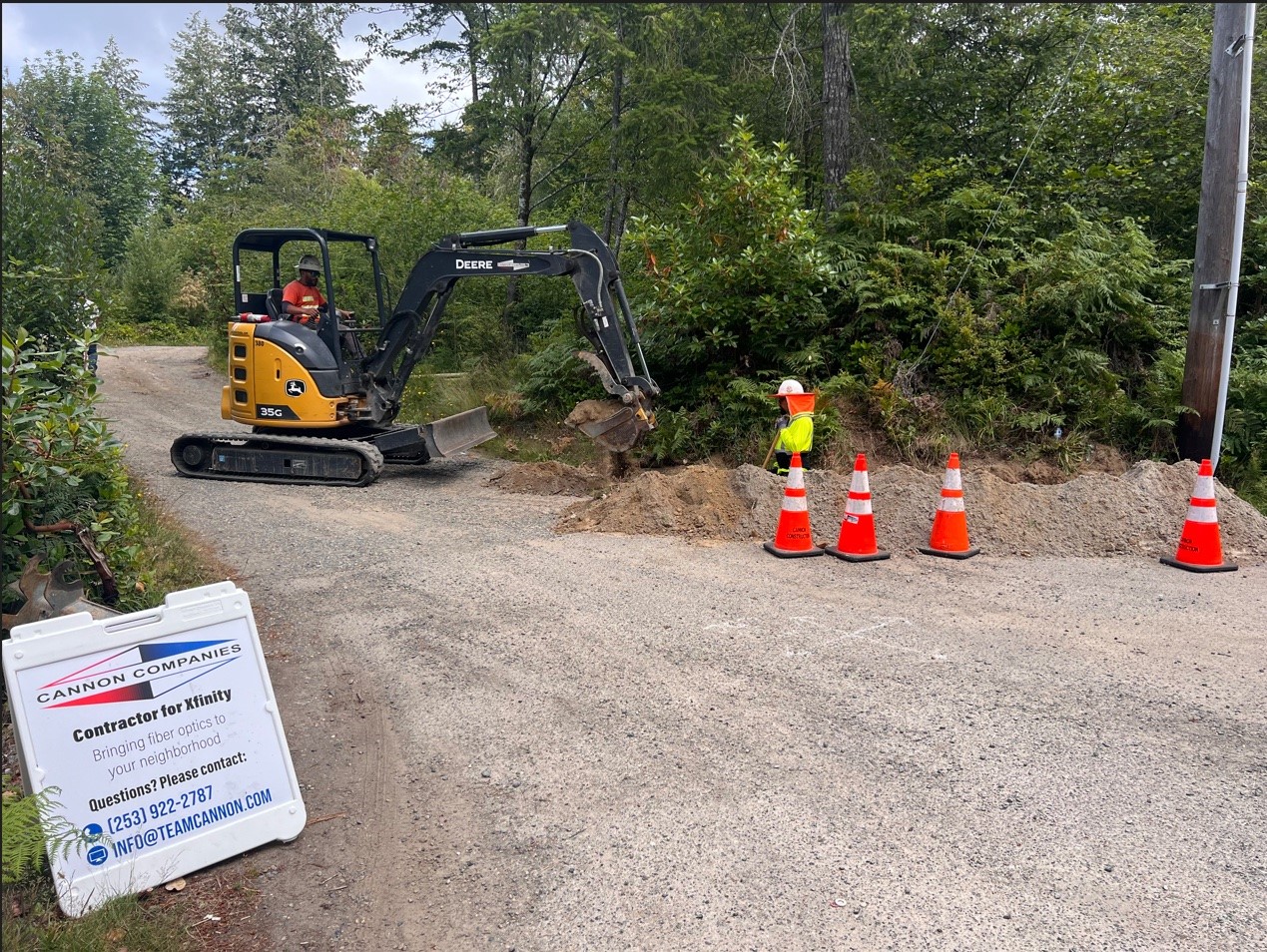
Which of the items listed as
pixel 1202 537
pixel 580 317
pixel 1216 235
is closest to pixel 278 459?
pixel 580 317

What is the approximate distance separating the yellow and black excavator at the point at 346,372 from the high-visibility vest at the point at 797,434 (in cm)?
196

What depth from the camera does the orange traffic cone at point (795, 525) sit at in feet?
26.1

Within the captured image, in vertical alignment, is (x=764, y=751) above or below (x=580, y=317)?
below

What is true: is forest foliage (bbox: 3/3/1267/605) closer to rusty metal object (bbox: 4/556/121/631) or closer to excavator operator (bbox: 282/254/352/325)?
excavator operator (bbox: 282/254/352/325)

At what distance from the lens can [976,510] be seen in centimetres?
837

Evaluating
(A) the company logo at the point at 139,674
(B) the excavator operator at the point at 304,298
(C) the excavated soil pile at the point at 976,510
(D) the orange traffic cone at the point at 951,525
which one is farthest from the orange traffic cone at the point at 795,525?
(B) the excavator operator at the point at 304,298

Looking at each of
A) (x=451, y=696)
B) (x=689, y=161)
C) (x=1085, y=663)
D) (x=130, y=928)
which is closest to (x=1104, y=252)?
(x=689, y=161)

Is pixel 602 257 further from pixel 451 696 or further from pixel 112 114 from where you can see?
pixel 112 114

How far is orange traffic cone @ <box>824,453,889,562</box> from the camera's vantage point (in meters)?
7.80

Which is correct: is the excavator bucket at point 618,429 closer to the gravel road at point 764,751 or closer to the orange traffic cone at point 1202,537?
the gravel road at point 764,751

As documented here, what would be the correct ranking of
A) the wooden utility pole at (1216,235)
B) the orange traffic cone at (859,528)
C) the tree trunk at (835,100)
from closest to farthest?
the orange traffic cone at (859,528)
the wooden utility pole at (1216,235)
the tree trunk at (835,100)

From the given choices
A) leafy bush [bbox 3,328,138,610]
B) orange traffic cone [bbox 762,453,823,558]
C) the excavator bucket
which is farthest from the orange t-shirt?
orange traffic cone [bbox 762,453,823,558]

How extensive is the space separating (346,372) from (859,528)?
22.5 ft

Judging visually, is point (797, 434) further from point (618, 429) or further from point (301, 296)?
point (301, 296)
